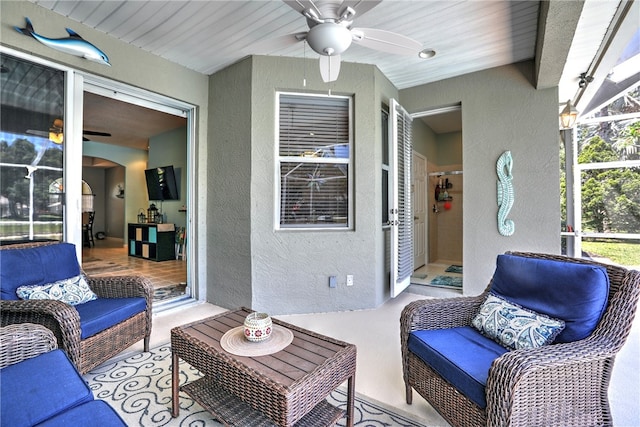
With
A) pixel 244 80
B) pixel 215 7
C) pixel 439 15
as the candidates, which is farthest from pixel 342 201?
pixel 215 7

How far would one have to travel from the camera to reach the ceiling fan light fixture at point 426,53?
10.2ft

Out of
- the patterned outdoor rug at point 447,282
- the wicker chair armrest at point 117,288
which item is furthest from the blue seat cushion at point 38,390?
the patterned outdoor rug at point 447,282

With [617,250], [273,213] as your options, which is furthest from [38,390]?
[617,250]

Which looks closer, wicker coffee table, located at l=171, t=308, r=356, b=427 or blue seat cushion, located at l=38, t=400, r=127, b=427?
blue seat cushion, located at l=38, t=400, r=127, b=427

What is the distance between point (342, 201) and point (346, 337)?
147 cm

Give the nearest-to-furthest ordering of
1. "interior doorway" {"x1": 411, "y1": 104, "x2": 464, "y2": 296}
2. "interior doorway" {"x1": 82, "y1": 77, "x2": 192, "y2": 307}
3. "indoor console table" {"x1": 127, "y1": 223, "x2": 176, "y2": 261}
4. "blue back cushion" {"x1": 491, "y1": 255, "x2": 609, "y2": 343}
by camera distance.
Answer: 1. "blue back cushion" {"x1": 491, "y1": 255, "x2": 609, "y2": 343}
2. "interior doorway" {"x1": 82, "y1": 77, "x2": 192, "y2": 307}
3. "interior doorway" {"x1": 411, "y1": 104, "x2": 464, "y2": 296}
4. "indoor console table" {"x1": 127, "y1": 223, "x2": 176, "y2": 261}

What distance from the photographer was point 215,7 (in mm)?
2438

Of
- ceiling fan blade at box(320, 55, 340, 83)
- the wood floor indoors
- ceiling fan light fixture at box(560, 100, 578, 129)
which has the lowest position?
the wood floor indoors

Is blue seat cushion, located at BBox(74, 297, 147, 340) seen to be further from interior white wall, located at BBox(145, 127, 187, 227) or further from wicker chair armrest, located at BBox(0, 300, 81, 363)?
interior white wall, located at BBox(145, 127, 187, 227)

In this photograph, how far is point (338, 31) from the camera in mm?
1745

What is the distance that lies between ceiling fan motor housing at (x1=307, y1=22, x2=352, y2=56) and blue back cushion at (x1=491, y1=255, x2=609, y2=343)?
1.65 metres

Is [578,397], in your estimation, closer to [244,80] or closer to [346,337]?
[346,337]

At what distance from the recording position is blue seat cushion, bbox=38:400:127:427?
100cm

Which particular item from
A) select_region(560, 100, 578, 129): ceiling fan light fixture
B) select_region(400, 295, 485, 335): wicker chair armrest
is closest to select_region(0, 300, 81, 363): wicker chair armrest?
select_region(400, 295, 485, 335): wicker chair armrest
